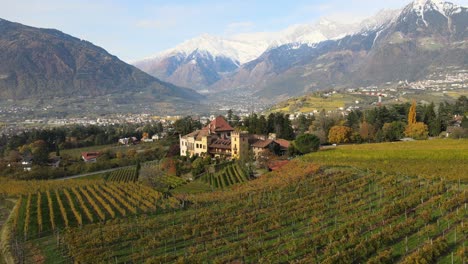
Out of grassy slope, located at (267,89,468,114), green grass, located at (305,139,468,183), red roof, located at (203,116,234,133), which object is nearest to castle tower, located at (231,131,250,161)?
red roof, located at (203,116,234,133)

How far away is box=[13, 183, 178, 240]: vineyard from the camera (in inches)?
1414

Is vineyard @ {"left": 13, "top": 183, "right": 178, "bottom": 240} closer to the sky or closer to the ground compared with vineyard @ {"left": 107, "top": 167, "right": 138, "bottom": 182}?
closer to the sky

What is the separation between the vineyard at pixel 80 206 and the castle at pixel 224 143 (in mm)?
20216

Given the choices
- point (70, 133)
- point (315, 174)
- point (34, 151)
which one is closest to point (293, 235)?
point (315, 174)

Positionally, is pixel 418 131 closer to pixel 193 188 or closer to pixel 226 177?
pixel 226 177

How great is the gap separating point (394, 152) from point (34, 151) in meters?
65.2

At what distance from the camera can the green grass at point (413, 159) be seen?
4034 cm

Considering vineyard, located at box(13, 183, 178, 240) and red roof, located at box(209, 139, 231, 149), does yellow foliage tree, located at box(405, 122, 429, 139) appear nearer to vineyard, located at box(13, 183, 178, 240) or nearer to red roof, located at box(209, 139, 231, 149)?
red roof, located at box(209, 139, 231, 149)

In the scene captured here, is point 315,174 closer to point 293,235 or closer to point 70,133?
point 293,235

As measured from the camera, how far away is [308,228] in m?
27.1

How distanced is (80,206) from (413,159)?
35.2m

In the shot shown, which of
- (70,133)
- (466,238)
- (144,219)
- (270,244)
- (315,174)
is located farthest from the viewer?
(70,133)

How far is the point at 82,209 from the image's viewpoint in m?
40.9

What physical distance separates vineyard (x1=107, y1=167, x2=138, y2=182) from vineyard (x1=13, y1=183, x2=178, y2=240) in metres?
7.43
